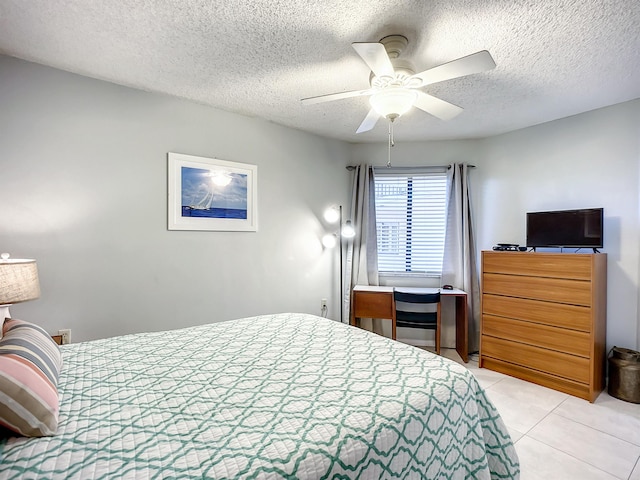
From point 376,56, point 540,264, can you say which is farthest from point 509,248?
point 376,56

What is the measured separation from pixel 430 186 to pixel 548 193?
3.84ft

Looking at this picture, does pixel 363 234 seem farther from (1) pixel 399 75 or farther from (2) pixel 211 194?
(1) pixel 399 75

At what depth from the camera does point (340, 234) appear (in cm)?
387

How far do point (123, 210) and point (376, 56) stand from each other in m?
2.08

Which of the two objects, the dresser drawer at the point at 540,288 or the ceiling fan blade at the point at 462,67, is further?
the dresser drawer at the point at 540,288

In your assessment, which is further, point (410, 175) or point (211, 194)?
point (410, 175)

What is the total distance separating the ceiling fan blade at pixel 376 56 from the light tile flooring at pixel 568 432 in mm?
2264

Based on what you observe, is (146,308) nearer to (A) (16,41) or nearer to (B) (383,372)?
(A) (16,41)

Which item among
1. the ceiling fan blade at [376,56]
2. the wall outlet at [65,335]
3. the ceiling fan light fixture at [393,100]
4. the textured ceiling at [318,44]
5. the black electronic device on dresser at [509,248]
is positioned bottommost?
the wall outlet at [65,335]

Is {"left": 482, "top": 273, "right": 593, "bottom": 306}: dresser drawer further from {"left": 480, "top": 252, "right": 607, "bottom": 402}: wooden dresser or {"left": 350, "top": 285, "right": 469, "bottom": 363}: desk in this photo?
{"left": 350, "top": 285, "right": 469, "bottom": 363}: desk

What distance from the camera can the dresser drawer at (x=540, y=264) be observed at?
8.23 feet

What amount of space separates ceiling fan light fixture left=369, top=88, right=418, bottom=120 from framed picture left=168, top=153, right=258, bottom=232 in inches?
63.0

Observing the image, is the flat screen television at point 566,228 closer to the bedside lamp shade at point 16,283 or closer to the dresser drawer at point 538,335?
the dresser drawer at point 538,335

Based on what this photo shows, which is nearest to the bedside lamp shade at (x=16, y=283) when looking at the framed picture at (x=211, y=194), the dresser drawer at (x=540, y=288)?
the framed picture at (x=211, y=194)
